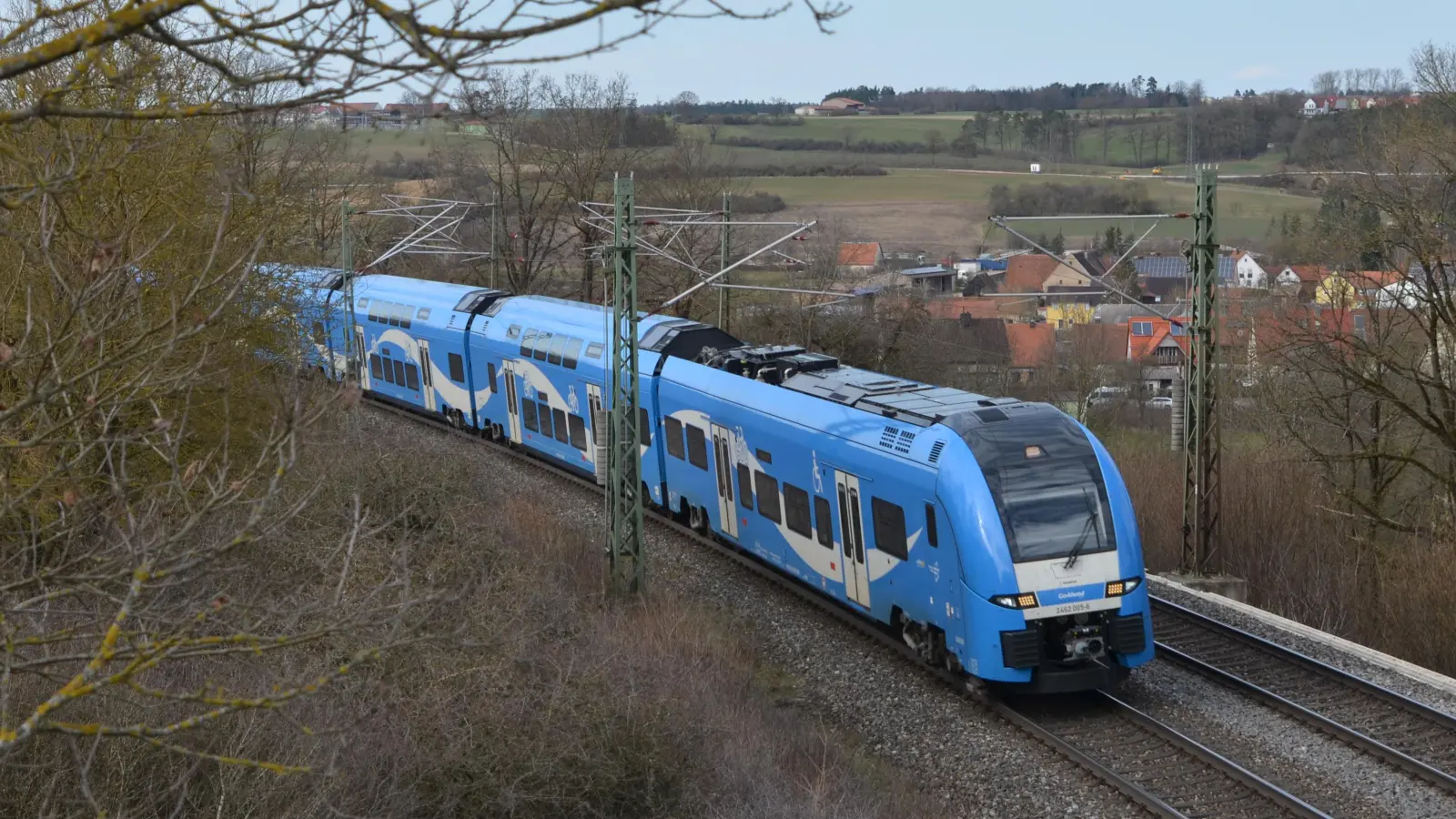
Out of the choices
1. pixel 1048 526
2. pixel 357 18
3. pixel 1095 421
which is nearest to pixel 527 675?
pixel 1048 526

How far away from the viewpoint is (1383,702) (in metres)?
12.7

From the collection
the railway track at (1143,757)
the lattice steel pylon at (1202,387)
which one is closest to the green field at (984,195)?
the lattice steel pylon at (1202,387)

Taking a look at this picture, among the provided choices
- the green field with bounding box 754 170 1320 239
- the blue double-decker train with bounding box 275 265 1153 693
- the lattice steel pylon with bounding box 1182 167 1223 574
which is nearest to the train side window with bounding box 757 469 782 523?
the blue double-decker train with bounding box 275 265 1153 693

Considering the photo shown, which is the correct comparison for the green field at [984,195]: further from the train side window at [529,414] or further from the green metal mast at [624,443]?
the green metal mast at [624,443]

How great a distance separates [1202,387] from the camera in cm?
1778

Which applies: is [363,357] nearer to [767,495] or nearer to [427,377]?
[427,377]

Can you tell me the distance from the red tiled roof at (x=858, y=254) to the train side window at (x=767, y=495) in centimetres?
2424

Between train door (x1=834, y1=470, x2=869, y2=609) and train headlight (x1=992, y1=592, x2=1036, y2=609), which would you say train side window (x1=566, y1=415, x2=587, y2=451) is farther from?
train headlight (x1=992, y1=592, x2=1036, y2=609)

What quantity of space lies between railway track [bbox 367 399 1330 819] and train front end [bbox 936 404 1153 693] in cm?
38

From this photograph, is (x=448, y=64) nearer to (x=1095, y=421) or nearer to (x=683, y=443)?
(x=683, y=443)

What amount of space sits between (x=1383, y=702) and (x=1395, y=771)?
1.83 meters

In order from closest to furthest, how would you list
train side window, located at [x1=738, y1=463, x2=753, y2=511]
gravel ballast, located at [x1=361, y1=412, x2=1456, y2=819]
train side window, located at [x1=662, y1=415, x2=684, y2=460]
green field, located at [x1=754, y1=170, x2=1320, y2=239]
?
gravel ballast, located at [x1=361, y1=412, x2=1456, y2=819]
train side window, located at [x1=738, y1=463, x2=753, y2=511]
train side window, located at [x1=662, y1=415, x2=684, y2=460]
green field, located at [x1=754, y1=170, x2=1320, y2=239]

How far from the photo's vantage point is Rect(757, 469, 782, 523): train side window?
1605 centimetres

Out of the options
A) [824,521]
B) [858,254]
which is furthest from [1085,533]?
[858,254]
